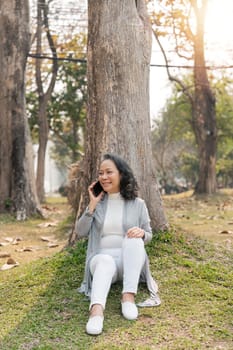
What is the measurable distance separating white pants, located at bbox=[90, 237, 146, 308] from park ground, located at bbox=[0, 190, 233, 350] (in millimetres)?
214

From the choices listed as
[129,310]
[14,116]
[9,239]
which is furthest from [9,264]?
[14,116]

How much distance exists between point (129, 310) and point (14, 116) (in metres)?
6.96

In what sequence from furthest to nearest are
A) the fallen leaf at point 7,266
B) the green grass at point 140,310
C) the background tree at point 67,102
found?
the background tree at point 67,102 < the fallen leaf at point 7,266 < the green grass at point 140,310

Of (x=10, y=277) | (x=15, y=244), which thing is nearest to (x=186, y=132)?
(x=15, y=244)

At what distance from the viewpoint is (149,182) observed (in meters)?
5.07

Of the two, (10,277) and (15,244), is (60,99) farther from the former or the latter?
(10,277)

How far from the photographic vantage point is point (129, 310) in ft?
11.6

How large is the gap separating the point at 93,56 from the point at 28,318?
2828mm

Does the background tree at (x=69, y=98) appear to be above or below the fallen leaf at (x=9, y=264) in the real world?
above

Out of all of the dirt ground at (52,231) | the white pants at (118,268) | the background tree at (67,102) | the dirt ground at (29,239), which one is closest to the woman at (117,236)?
the white pants at (118,268)

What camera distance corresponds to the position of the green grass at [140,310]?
3.22m

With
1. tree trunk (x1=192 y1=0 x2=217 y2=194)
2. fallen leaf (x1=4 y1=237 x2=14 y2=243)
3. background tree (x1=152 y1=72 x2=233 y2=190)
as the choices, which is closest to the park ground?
fallen leaf (x1=4 y1=237 x2=14 y2=243)

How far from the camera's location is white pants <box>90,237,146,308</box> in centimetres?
354

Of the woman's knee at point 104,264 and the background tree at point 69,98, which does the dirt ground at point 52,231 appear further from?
the background tree at point 69,98
